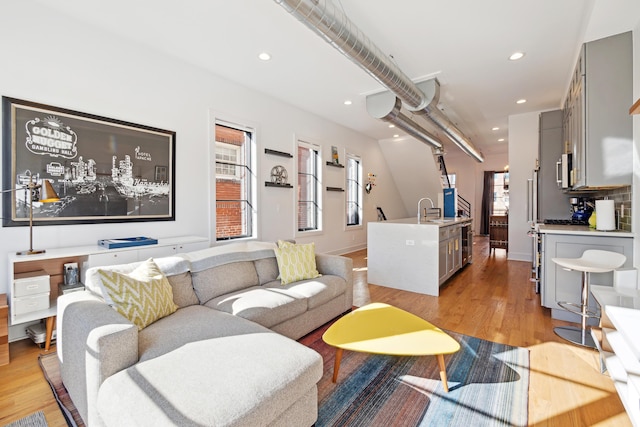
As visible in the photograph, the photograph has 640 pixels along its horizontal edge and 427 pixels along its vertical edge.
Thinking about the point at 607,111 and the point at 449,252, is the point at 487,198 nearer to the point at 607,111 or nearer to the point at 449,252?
the point at 449,252

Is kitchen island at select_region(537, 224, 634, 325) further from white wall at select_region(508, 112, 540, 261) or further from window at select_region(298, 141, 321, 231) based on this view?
window at select_region(298, 141, 321, 231)

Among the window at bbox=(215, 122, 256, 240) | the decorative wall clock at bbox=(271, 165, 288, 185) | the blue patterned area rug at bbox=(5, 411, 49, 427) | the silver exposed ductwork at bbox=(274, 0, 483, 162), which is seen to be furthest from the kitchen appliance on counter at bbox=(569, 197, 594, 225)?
the blue patterned area rug at bbox=(5, 411, 49, 427)

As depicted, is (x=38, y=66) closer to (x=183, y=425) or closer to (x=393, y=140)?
(x=183, y=425)

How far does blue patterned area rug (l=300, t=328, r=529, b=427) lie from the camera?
172 centimetres

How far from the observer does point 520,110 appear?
5.88 meters

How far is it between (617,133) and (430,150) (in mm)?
4696

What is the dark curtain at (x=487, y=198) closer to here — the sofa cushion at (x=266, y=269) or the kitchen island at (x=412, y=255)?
the kitchen island at (x=412, y=255)

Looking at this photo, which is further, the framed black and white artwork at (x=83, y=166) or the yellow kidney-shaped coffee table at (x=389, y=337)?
the framed black and white artwork at (x=83, y=166)

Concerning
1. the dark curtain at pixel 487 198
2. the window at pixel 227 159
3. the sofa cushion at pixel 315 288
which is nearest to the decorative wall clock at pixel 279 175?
the window at pixel 227 159

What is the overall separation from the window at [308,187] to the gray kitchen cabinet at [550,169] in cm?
427

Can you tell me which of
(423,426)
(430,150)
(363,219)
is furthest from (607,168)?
(363,219)

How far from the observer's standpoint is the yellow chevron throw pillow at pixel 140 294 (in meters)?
1.87

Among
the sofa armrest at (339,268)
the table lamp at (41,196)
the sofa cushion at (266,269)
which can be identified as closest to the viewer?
the table lamp at (41,196)

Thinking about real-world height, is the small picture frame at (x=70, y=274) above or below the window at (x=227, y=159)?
below
